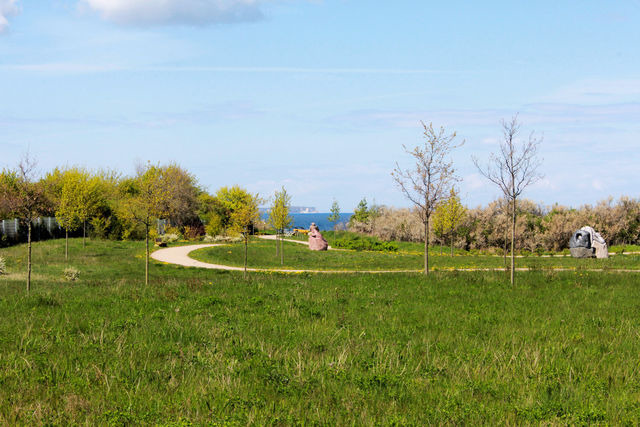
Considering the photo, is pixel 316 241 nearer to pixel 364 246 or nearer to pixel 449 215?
pixel 364 246

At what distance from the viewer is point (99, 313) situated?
34.2 ft

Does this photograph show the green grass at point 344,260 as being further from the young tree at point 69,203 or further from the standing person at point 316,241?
the young tree at point 69,203

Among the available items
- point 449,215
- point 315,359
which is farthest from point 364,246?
point 315,359

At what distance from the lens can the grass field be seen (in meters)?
5.60

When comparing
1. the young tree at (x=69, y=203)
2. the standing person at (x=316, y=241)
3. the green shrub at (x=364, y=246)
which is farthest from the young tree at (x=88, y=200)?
the green shrub at (x=364, y=246)

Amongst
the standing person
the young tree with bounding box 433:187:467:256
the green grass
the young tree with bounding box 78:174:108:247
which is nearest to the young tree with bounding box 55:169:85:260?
the young tree with bounding box 78:174:108:247

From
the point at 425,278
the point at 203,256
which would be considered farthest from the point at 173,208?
the point at 425,278

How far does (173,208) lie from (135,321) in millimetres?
51978

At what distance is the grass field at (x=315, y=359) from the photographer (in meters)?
5.60

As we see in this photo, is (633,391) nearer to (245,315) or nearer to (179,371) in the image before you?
(179,371)

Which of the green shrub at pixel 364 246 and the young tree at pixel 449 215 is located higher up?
the young tree at pixel 449 215

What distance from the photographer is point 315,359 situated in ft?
24.0

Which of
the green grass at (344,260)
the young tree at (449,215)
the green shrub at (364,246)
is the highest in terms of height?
the young tree at (449,215)

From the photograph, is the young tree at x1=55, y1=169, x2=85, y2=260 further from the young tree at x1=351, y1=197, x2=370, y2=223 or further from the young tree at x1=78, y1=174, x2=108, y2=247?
the young tree at x1=351, y1=197, x2=370, y2=223
